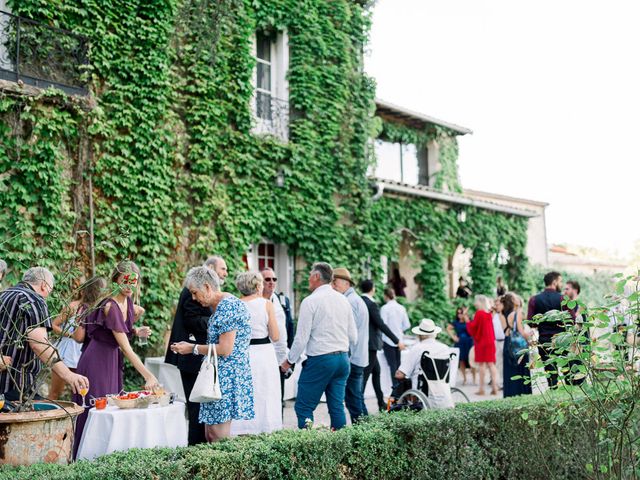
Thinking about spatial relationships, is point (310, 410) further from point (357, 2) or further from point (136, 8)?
point (357, 2)

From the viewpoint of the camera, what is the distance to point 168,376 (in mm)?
8766

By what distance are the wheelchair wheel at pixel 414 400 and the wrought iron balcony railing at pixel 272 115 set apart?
6575 mm

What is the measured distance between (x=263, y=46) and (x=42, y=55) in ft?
16.1

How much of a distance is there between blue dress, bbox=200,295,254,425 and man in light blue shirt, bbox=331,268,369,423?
2485 millimetres

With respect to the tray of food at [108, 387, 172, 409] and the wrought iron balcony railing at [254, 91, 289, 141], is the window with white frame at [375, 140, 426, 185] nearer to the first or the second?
the wrought iron balcony railing at [254, 91, 289, 141]

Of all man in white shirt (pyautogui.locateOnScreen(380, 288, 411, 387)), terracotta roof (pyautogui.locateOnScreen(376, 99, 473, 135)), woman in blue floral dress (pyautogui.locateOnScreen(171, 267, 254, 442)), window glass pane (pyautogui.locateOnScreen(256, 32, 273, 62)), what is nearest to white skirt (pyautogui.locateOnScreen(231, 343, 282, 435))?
woman in blue floral dress (pyautogui.locateOnScreen(171, 267, 254, 442))

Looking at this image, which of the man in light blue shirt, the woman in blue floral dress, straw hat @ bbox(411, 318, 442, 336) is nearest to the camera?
the woman in blue floral dress

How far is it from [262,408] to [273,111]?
24.5 feet

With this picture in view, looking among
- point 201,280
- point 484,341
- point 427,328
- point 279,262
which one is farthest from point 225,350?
point 484,341

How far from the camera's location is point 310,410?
20.5 feet

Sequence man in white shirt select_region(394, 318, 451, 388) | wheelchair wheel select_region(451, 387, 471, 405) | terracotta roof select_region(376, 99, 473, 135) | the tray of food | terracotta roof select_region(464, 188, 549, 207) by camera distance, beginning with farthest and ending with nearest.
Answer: terracotta roof select_region(464, 188, 549, 207), terracotta roof select_region(376, 99, 473, 135), wheelchair wheel select_region(451, 387, 471, 405), man in white shirt select_region(394, 318, 451, 388), the tray of food

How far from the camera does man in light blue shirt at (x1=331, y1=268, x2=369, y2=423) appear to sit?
7590 millimetres

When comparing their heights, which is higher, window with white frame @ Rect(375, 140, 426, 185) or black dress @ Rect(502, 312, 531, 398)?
window with white frame @ Rect(375, 140, 426, 185)

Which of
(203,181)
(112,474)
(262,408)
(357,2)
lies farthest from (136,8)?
(112,474)
